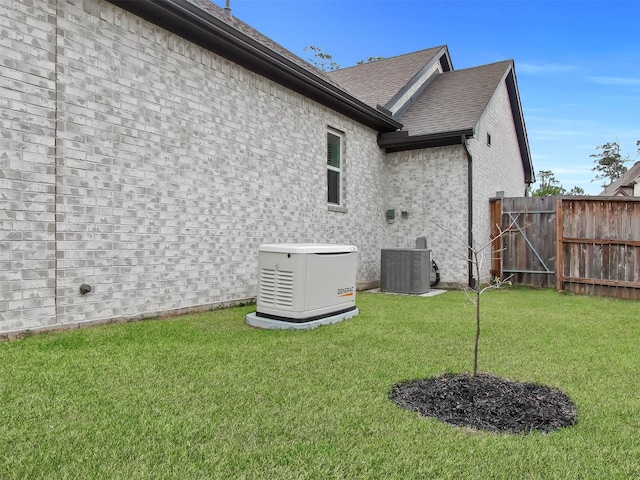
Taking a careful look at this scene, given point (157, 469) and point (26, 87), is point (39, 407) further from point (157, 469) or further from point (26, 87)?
point (26, 87)

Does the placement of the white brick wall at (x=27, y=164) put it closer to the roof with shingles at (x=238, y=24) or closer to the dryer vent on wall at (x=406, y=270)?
the roof with shingles at (x=238, y=24)

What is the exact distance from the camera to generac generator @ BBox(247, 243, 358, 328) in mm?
4922

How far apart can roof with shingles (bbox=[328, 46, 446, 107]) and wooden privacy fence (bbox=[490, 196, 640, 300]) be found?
14.6ft

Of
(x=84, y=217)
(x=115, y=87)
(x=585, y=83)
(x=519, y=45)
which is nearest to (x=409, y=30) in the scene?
(x=519, y=45)

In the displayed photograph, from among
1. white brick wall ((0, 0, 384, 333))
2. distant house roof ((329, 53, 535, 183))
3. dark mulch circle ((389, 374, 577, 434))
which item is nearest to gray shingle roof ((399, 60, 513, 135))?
distant house roof ((329, 53, 535, 183))

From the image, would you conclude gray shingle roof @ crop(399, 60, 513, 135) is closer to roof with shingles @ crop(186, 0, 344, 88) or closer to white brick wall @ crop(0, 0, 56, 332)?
roof with shingles @ crop(186, 0, 344, 88)

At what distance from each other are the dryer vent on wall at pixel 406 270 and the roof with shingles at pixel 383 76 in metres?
4.31

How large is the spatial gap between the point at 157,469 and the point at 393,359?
7.46ft

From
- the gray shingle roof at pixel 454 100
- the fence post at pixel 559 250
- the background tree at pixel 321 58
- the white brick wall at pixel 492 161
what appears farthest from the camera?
the background tree at pixel 321 58

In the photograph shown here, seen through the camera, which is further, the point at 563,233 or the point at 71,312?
the point at 563,233

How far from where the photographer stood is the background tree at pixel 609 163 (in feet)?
157

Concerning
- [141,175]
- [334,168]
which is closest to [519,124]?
[334,168]

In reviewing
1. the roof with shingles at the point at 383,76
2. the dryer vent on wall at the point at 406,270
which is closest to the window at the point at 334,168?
the dryer vent on wall at the point at 406,270

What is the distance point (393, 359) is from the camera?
365cm
